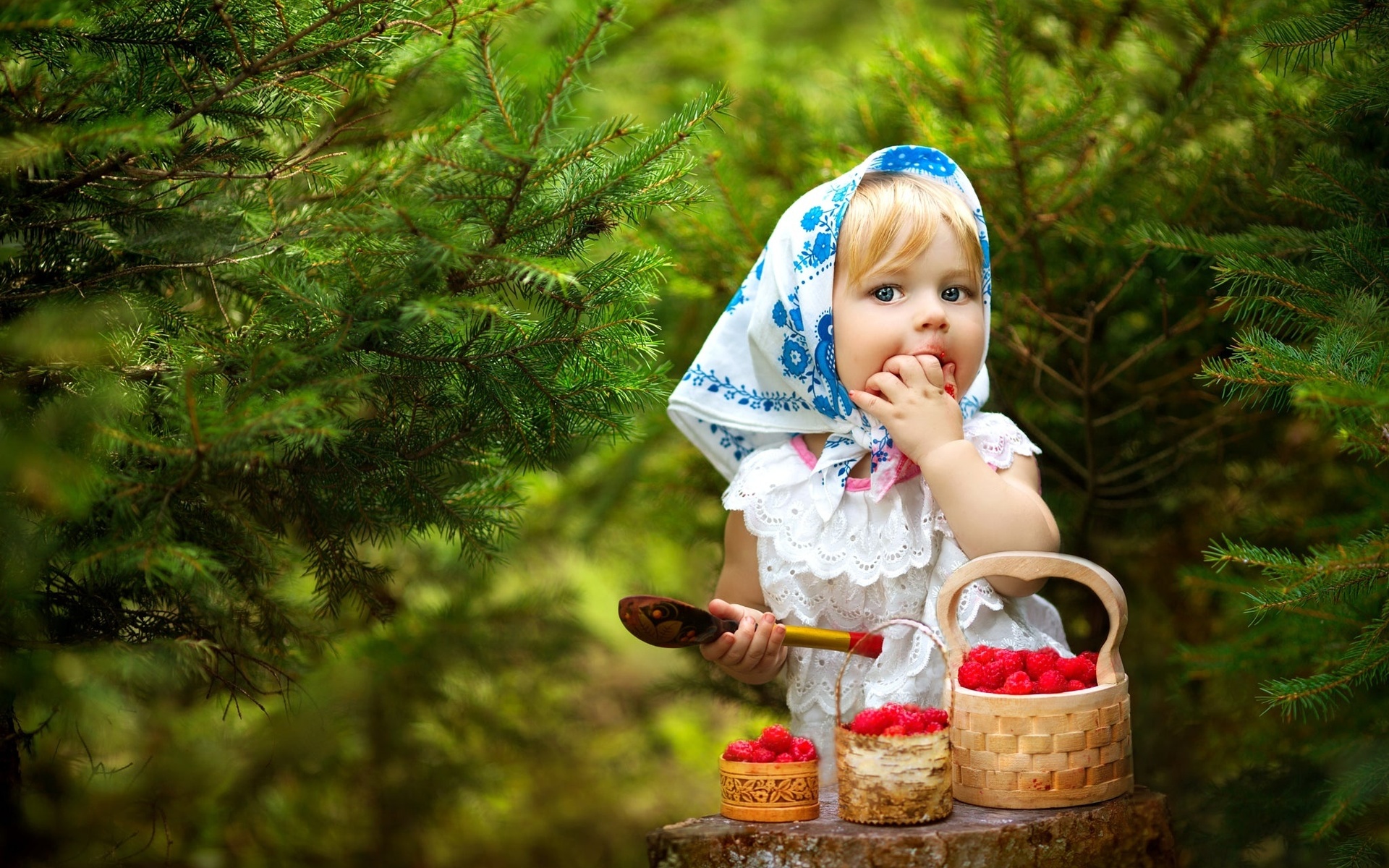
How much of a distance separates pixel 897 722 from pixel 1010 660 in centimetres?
22

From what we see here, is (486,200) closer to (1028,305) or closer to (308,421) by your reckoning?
(308,421)

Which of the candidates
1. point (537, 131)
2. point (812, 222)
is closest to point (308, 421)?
point (537, 131)

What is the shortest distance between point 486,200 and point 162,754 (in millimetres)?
2236

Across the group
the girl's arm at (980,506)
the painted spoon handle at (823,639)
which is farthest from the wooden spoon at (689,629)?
the girl's arm at (980,506)

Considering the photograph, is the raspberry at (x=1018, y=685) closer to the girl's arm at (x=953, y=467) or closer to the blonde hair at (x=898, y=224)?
the girl's arm at (x=953, y=467)

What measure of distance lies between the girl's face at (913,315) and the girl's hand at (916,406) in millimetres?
36

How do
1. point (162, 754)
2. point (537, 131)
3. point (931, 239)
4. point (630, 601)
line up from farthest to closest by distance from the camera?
1. point (162, 754)
2. point (931, 239)
3. point (630, 601)
4. point (537, 131)

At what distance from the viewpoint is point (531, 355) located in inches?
66.1

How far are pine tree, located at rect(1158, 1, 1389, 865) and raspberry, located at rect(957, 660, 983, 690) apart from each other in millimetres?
391

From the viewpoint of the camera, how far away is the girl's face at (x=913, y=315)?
6.14 feet

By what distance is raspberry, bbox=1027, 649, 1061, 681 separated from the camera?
170 cm

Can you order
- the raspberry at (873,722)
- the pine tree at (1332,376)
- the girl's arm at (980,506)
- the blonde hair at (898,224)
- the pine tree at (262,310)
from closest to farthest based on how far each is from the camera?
the pine tree at (262,310) → the pine tree at (1332,376) → the raspberry at (873,722) → the girl's arm at (980,506) → the blonde hair at (898,224)

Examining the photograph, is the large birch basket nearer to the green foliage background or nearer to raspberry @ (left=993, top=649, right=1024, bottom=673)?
raspberry @ (left=993, top=649, right=1024, bottom=673)

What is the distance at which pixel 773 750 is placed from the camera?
1.72m
